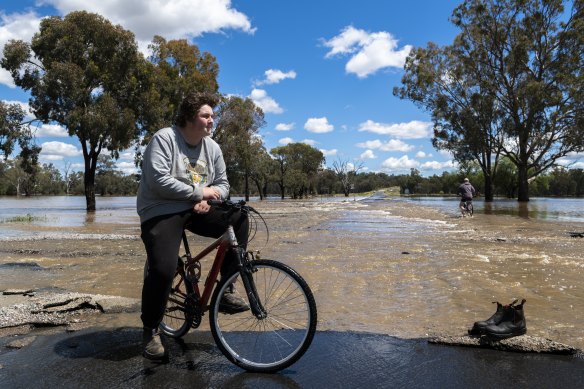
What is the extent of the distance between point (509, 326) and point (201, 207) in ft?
8.20

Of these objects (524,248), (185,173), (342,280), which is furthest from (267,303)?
(524,248)

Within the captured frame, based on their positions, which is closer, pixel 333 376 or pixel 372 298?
pixel 333 376

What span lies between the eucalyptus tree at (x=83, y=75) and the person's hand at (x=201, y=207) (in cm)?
2373

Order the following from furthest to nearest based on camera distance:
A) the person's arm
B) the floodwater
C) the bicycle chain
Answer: the floodwater, the person's arm, the bicycle chain

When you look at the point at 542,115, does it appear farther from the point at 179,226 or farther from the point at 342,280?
the point at 179,226

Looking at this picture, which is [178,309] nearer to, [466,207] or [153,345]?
[153,345]

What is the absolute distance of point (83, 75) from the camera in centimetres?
2478

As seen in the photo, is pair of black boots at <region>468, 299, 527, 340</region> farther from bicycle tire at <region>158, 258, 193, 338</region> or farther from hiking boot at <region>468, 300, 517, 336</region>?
bicycle tire at <region>158, 258, 193, 338</region>

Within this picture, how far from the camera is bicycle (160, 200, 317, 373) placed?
288 centimetres

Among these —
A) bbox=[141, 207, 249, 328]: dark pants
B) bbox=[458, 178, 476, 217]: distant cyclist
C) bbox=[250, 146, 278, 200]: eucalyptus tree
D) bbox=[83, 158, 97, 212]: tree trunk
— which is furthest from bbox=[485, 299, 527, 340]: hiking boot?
bbox=[250, 146, 278, 200]: eucalyptus tree

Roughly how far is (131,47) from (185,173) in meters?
26.5

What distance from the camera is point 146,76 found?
89.9 ft

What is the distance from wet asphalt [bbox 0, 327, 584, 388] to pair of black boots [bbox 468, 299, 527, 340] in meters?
0.16

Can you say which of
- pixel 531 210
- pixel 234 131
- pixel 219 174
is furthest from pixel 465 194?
pixel 234 131
